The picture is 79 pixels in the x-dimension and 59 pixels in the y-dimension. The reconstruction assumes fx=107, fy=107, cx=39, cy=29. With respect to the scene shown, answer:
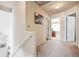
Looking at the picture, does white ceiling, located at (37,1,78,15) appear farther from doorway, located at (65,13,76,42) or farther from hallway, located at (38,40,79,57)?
hallway, located at (38,40,79,57)

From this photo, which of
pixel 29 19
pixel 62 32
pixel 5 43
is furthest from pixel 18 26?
pixel 62 32

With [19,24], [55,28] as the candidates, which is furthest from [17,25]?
[55,28]

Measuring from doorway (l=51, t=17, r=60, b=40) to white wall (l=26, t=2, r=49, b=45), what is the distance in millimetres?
106

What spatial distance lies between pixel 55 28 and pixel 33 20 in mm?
346

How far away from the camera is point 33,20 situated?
4.92 feet

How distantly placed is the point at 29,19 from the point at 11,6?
11.4 inches

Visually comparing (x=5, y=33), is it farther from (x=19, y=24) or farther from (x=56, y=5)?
(x=56, y=5)

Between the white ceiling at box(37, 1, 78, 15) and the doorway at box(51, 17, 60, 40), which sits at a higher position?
the white ceiling at box(37, 1, 78, 15)

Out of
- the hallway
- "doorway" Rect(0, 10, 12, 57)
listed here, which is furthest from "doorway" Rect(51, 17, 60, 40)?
"doorway" Rect(0, 10, 12, 57)

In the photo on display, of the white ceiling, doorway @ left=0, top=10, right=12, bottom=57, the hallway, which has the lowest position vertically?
the hallway

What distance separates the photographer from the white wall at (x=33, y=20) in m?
1.45

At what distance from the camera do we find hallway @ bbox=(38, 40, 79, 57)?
4.76ft

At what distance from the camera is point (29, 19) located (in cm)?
146

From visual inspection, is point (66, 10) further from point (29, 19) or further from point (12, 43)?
point (12, 43)
